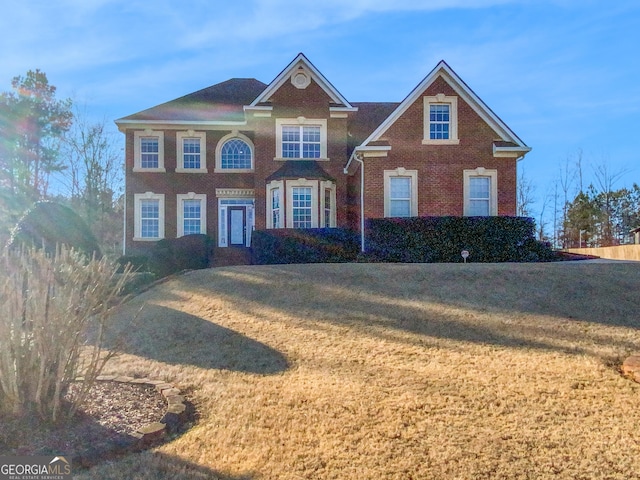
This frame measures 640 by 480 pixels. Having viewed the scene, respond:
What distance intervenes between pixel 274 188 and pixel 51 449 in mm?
15922

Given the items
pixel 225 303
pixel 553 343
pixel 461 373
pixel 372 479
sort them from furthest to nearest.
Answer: pixel 225 303
pixel 553 343
pixel 461 373
pixel 372 479

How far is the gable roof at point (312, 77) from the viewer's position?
20.3m

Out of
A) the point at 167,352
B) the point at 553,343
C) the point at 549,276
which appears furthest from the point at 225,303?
the point at 549,276

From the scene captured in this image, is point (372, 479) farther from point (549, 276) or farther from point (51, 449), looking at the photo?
point (549, 276)

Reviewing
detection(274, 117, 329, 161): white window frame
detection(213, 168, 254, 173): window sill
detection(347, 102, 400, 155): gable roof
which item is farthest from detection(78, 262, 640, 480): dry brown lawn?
detection(347, 102, 400, 155): gable roof

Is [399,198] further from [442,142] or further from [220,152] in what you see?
[220,152]

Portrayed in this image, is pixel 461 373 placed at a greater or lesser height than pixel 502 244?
lesser

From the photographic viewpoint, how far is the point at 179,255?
1942cm

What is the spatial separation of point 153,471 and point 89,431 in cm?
112

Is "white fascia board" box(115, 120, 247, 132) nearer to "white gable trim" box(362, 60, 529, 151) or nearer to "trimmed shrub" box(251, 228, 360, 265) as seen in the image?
"trimmed shrub" box(251, 228, 360, 265)

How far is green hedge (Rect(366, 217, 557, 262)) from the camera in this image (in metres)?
16.8

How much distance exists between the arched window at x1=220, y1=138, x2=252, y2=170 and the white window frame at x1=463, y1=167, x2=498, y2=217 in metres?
8.97

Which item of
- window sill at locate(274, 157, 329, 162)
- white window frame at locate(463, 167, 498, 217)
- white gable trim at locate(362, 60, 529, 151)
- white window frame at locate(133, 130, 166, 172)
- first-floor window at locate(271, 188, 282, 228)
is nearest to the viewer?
white gable trim at locate(362, 60, 529, 151)

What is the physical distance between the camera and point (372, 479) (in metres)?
4.43
